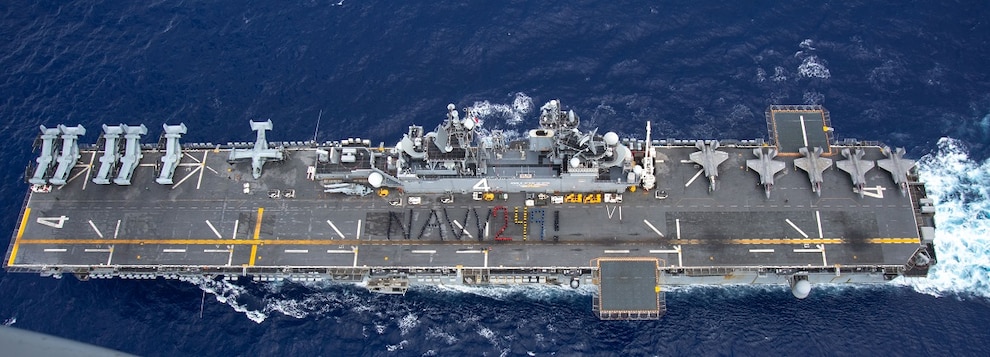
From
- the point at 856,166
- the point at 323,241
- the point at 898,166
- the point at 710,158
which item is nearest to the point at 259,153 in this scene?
the point at 323,241

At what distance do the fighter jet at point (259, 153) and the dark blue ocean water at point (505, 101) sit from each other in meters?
7.41

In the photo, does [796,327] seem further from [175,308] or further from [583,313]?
[175,308]

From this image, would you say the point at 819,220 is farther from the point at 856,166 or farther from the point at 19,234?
the point at 19,234

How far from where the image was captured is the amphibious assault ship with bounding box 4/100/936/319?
86.2 meters

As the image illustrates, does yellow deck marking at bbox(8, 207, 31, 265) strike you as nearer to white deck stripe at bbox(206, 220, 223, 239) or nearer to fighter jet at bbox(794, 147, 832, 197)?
white deck stripe at bbox(206, 220, 223, 239)

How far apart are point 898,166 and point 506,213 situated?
146ft

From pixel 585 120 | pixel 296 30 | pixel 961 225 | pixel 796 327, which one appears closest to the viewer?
pixel 796 327

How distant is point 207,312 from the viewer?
90.2m

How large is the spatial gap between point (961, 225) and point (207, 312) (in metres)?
87.8

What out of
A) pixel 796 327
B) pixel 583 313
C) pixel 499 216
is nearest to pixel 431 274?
pixel 499 216

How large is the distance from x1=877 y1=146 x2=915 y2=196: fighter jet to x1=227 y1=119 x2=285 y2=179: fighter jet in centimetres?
6996

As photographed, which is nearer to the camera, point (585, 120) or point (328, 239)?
point (328, 239)

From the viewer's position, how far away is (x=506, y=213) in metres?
89.8

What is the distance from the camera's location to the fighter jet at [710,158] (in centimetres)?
9031
